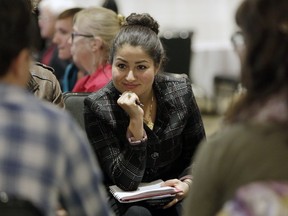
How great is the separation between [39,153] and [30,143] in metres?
0.03

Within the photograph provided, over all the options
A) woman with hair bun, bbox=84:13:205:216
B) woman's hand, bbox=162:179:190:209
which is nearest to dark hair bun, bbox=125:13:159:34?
woman with hair bun, bbox=84:13:205:216

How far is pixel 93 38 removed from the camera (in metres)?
3.51

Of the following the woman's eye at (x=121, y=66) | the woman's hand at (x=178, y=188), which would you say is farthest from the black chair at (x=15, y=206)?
the woman's eye at (x=121, y=66)

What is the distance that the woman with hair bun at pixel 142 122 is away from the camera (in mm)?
2629

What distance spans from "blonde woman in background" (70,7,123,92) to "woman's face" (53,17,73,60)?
0.50m

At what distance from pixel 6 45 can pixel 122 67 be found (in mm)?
1349

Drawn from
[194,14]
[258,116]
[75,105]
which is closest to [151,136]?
[75,105]

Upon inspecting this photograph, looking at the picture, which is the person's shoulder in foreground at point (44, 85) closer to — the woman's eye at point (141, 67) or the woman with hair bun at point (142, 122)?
the woman with hair bun at point (142, 122)

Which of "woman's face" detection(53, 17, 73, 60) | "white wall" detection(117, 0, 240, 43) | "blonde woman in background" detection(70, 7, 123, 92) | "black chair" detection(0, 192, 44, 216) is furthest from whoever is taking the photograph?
"white wall" detection(117, 0, 240, 43)

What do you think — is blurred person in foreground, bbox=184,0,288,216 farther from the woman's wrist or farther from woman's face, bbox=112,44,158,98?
woman's face, bbox=112,44,158,98

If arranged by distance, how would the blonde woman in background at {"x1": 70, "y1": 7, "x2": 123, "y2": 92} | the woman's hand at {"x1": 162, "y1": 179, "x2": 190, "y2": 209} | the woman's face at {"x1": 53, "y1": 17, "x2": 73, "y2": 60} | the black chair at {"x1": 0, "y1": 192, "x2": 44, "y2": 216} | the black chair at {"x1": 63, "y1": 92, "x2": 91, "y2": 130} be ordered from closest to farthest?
the black chair at {"x1": 0, "y1": 192, "x2": 44, "y2": 216} < the woman's hand at {"x1": 162, "y1": 179, "x2": 190, "y2": 209} < the black chair at {"x1": 63, "y1": 92, "x2": 91, "y2": 130} < the blonde woman in background at {"x1": 70, "y1": 7, "x2": 123, "y2": 92} < the woman's face at {"x1": 53, "y1": 17, "x2": 73, "y2": 60}

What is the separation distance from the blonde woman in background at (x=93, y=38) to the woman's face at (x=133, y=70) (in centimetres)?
55

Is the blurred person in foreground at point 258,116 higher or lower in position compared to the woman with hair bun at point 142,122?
higher

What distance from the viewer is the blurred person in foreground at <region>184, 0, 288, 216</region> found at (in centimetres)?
148
